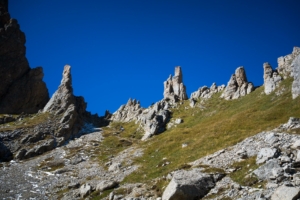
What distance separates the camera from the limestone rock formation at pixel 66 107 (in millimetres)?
96375

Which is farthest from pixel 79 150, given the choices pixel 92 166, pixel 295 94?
pixel 295 94

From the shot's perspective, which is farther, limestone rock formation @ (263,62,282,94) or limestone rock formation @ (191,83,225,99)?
limestone rock formation @ (191,83,225,99)

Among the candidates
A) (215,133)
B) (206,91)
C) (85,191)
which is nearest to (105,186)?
(85,191)

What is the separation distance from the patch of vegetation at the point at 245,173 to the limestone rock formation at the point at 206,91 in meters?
86.4

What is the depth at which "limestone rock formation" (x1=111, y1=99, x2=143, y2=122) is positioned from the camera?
137 metres

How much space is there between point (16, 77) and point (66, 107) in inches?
1598

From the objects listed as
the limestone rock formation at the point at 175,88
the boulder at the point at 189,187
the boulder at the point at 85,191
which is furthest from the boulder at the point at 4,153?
the limestone rock formation at the point at 175,88

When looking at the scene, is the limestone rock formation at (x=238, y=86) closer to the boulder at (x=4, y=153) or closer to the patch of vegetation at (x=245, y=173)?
the patch of vegetation at (x=245, y=173)

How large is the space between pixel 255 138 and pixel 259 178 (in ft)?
46.8

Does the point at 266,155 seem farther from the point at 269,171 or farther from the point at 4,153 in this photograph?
the point at 4,153

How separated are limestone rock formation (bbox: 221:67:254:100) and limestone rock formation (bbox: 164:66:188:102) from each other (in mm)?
28943

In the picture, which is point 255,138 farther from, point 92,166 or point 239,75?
point 239,75

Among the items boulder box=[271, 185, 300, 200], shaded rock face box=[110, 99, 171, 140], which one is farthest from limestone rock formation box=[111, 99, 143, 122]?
boulder box=[271, 185, 300, 200]

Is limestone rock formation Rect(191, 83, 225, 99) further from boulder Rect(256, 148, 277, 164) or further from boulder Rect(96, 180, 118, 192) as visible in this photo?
boulder Rect(256, 148, 277, 164)
